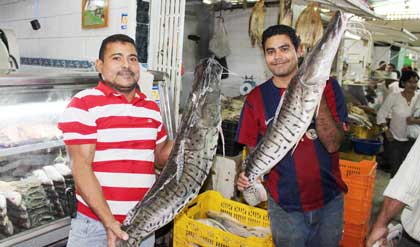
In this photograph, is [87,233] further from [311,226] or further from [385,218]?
[385,218]

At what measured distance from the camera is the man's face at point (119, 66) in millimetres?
1850

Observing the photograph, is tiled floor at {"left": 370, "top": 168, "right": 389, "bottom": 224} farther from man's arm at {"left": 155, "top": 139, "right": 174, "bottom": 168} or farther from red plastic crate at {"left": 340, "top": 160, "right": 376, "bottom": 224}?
man's arm at {"left": 155, "top": 139, "right": 174, "bottom": 168}

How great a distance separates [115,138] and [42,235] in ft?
2.95

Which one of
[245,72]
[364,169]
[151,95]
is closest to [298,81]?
[151,95]

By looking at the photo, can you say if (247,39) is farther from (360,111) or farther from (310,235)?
(310,235)

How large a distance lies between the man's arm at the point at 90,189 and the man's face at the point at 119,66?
1.19 ft

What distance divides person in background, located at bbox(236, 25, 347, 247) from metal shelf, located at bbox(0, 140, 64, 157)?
1.24 metres

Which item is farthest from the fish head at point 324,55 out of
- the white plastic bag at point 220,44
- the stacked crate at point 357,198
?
the white plastic bag at point 220,44

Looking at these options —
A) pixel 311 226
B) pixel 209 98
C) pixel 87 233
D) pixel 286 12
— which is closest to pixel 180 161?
pixel 209 98

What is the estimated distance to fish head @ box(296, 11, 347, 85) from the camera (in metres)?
1.24

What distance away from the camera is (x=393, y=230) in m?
2.10

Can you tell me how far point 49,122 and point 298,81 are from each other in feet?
6.00

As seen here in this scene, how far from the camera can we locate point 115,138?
1.83 meters

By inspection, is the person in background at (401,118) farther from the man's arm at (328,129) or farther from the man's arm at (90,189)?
the man's arm at (90,189)
